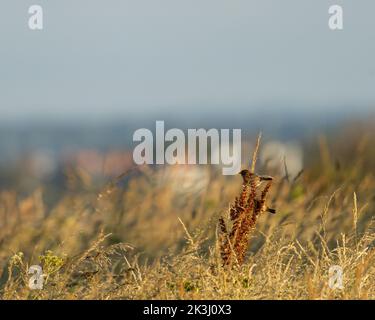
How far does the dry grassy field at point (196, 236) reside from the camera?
237 inches

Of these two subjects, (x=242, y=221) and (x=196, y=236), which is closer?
(x=242, y=221)

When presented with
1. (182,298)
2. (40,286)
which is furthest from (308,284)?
(40,286)

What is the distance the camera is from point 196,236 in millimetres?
6508

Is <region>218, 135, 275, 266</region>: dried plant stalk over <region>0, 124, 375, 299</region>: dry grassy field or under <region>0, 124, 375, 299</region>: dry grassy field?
over

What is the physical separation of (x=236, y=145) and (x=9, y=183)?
5301 mm

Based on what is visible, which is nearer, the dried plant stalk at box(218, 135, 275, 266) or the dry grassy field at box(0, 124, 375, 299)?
the dry grassy field at box(0, 124, 375, 299)

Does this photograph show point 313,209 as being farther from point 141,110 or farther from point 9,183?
point 141,110

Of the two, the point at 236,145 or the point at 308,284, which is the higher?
the point at 236,145

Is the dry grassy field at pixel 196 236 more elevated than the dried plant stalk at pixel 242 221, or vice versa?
the dried plant stalk at pixel 242 221

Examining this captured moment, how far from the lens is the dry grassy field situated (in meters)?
6.02

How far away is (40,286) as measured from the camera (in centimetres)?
612

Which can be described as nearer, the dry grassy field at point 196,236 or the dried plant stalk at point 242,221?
the dry grassy field at point 196,236

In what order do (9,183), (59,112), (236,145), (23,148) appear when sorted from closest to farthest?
(236,145)
(23,148)
(9,183)
(59,112)
